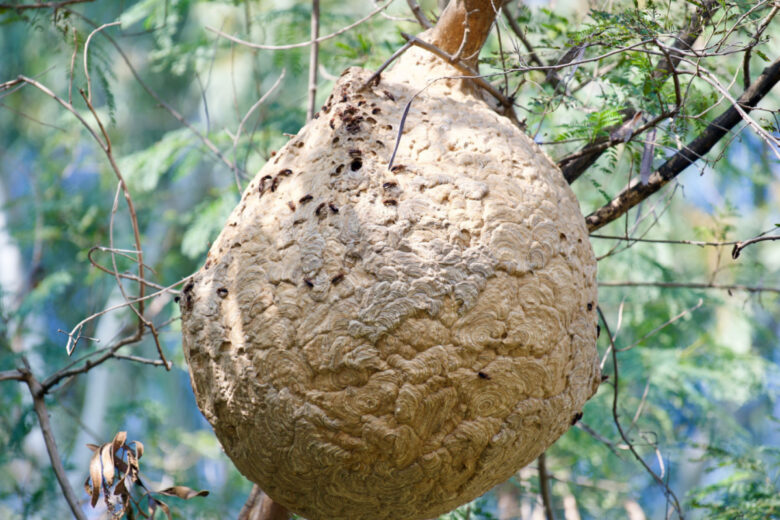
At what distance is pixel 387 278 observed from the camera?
1.95 meters

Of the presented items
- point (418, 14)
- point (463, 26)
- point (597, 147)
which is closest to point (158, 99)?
point (418, 14)

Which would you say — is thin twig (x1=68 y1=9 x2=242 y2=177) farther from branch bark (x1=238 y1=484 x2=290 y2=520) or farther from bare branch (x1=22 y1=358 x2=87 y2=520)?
branch bark (x1=238 y1=484 x2=290 y2=520)

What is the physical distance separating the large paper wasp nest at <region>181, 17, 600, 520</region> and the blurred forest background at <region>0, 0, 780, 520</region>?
44 cm

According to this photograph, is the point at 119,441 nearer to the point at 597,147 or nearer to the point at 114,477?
the point at 114,477

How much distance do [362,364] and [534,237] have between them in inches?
23.0

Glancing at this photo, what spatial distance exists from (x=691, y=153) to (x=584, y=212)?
305 centimetres

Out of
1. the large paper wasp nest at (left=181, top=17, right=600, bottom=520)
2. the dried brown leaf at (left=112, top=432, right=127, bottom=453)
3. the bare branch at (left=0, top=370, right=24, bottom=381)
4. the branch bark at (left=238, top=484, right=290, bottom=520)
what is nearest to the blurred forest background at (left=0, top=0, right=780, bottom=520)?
the bare branch at (left=0, top=370, right=24, bottom=381)

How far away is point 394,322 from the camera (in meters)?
1.93

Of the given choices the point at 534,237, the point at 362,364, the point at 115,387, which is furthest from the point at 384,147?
the point at 115,387

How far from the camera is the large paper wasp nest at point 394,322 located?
1.95m

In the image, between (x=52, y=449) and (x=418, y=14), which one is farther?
(x=418, y=14)

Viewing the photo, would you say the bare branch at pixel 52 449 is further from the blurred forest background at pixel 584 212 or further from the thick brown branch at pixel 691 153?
the thick brown branch at pixel 691 153

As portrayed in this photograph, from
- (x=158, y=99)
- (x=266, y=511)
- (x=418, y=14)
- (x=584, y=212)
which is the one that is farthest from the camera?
(x=584, y=212)

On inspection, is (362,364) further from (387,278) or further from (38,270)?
(38,270)
